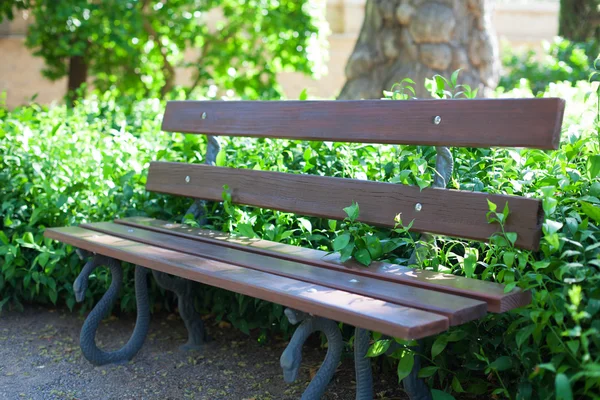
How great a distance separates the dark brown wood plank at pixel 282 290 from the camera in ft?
5.95

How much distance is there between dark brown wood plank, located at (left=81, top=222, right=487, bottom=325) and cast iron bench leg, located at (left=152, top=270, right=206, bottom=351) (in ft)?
0.68

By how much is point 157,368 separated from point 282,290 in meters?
1.11

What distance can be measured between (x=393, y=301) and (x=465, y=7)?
382 centimetres

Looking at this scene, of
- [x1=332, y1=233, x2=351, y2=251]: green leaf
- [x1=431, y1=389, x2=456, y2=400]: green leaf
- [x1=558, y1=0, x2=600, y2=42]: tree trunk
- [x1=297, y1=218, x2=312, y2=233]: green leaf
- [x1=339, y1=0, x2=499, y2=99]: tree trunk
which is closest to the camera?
[x1=431, y1=389, x2=456, y2=400]: green leaf

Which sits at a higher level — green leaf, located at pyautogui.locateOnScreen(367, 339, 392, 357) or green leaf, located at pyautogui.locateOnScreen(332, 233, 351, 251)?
green leaf, located at pyautogui.locateOnScreen(332, 233, 351, 251)

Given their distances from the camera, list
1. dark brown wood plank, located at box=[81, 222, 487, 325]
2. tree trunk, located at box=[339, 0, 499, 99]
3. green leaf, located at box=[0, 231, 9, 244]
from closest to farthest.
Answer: dark brown wood plank, located at box=[81, 222, 487, 325], green leaf, located at box=[0, 231, 9, 244], tree trunk, located at box=[339, 0, 499, 99]

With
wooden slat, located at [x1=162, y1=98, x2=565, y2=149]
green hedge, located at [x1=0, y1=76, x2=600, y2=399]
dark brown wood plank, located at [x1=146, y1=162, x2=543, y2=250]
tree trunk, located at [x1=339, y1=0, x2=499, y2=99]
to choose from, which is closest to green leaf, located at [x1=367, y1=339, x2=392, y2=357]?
green hedge, located at [x1=0, y1=76, x2=600, y2=399]

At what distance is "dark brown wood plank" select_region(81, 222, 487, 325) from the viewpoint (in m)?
1.93

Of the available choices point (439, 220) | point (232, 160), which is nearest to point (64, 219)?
point (232, 160)

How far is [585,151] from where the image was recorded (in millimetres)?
2510

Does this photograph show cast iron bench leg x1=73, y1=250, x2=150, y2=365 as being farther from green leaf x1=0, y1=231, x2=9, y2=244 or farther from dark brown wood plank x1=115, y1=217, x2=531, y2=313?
green leaf x1=0, y1=231, x2=9, y2=244

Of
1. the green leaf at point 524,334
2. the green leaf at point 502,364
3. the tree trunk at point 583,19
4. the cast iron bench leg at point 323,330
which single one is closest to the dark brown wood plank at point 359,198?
the green leaf at point 524,334

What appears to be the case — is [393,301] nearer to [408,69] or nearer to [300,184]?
[300,184]

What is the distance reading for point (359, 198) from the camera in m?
2.60
